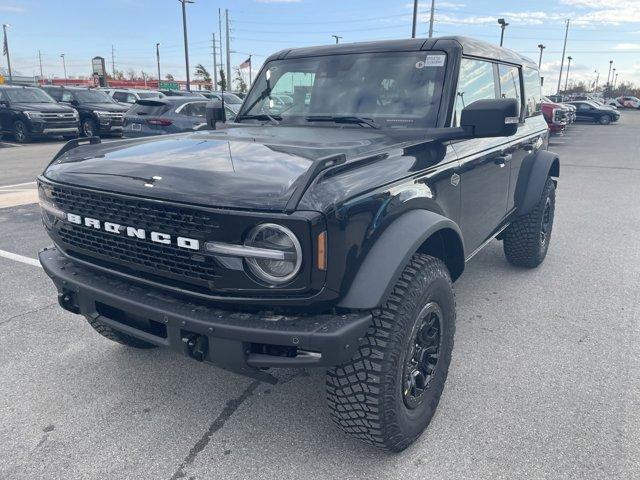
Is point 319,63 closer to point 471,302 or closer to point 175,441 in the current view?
point 471,302

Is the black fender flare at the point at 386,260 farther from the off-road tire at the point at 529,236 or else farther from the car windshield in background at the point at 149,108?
the car windshield in background at the point at 149,108

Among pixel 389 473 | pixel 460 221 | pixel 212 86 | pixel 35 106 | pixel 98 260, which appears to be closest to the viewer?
pixel 389 473

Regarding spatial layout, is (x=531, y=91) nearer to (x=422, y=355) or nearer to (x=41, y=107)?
(x=422, y=355)

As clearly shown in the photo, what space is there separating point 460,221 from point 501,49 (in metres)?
1.78

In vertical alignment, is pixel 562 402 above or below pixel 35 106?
below

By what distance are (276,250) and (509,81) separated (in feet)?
9.90

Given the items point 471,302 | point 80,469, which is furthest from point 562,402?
point 80,469

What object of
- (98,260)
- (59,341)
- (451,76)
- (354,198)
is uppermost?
(451,76)

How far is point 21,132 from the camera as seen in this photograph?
16.1m

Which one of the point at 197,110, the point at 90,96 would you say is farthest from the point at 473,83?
the point at 90,96

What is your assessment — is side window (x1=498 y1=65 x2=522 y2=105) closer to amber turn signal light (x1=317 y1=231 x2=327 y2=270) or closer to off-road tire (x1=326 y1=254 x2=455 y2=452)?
off-road tire (x1=326 y1=254 x2=455 y2=452)

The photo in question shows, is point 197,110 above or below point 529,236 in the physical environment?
above

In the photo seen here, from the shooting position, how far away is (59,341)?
11.5 ft

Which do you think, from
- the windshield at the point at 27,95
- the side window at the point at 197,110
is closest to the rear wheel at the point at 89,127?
the windshield at the point at 27,95
